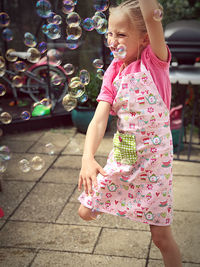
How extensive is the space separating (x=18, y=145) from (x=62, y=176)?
115cm

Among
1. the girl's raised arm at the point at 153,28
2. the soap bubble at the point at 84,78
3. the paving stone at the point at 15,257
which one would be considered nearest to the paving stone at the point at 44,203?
the paving stone at the point at 15,257

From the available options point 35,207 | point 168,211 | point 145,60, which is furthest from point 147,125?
point 35,207

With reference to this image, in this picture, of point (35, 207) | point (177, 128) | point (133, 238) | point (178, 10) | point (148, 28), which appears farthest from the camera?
point (178, 10)

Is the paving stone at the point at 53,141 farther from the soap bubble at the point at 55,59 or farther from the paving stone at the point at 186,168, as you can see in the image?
the soap bubble at the point at 55,59

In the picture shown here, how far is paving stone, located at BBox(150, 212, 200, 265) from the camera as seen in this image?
98.6 inches

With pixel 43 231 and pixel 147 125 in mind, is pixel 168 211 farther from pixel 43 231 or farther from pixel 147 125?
pixel 43 231

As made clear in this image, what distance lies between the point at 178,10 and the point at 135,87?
3.99 metres

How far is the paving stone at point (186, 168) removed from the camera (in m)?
3.80

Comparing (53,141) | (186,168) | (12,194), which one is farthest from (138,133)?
(53,141)

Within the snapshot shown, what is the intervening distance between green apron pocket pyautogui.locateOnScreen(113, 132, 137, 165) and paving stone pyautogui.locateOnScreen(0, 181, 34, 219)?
1.53m

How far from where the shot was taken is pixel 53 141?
482 centimetres

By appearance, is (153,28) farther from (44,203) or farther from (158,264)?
(44,203)

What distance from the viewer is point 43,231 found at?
2.85 metres

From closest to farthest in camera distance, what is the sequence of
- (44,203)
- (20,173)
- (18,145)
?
(44,203) < (20,173) < (18,145)
